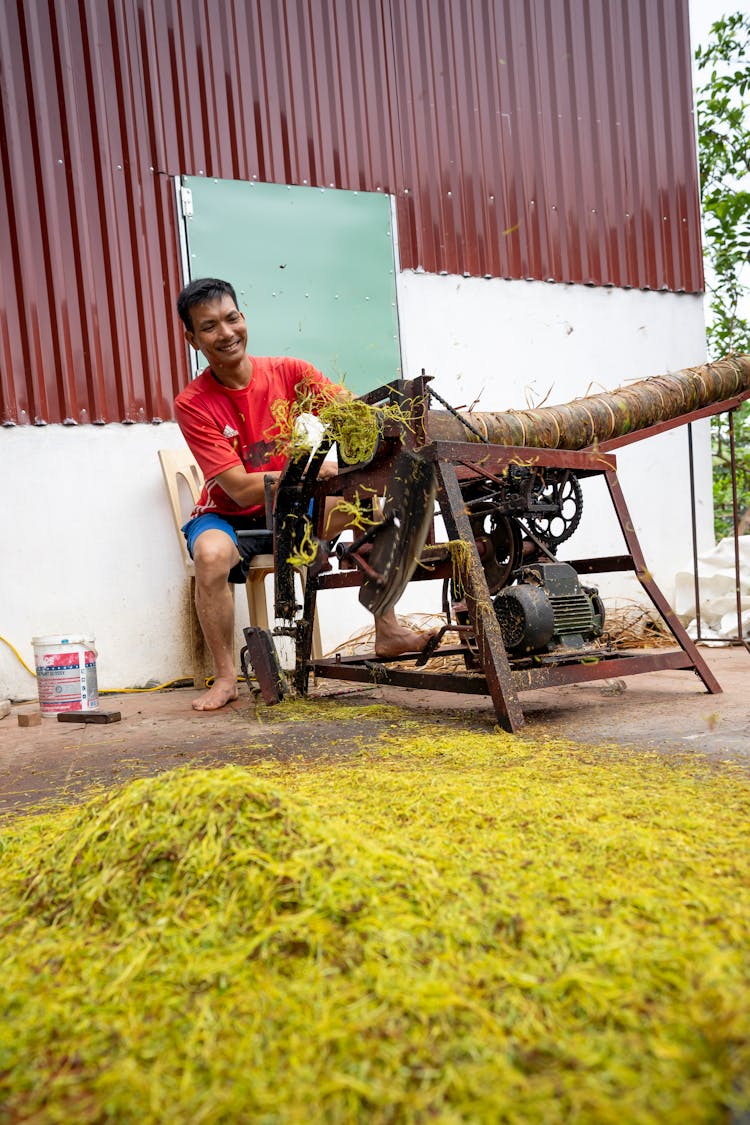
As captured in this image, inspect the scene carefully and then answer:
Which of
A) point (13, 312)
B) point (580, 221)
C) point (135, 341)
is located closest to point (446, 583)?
point (135, 341)

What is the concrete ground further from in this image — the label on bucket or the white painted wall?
the white painted wall

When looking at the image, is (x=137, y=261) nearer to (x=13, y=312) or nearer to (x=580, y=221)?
(x=13, y=312)

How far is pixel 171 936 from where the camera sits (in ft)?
3.95

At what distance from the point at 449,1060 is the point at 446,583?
272 centimetres

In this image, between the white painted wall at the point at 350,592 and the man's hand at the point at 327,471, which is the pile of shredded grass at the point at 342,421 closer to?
the man's hand at the point at 327,471

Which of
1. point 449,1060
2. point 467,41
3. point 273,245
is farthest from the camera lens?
point 467,41

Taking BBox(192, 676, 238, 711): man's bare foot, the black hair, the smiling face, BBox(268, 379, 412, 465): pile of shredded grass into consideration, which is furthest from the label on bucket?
the black hair

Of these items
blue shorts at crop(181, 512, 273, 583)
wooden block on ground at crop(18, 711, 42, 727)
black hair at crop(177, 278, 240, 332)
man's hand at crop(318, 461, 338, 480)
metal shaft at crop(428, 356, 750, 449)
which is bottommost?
wooden block on ground at crop(18, 711, 42, 727)

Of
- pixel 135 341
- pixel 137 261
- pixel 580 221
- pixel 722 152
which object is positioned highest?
pixel 722 152

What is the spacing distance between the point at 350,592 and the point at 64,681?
1824 mm

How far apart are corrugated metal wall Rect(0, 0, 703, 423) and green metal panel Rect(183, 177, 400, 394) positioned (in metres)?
0.12

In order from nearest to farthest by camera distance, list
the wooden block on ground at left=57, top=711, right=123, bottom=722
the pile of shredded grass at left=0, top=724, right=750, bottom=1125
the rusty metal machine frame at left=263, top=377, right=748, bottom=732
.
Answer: the pile of shredded grass at left=0, top=724, right=750, bottom=1125, the rusty metal machine frame at left=263, top=377, right=748, bottom=732, the wooden block on ground at left=57, top=711, right=123, bottom=722

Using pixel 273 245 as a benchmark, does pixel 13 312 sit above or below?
below

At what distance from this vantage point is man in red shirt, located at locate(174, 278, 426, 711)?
11.9ft
